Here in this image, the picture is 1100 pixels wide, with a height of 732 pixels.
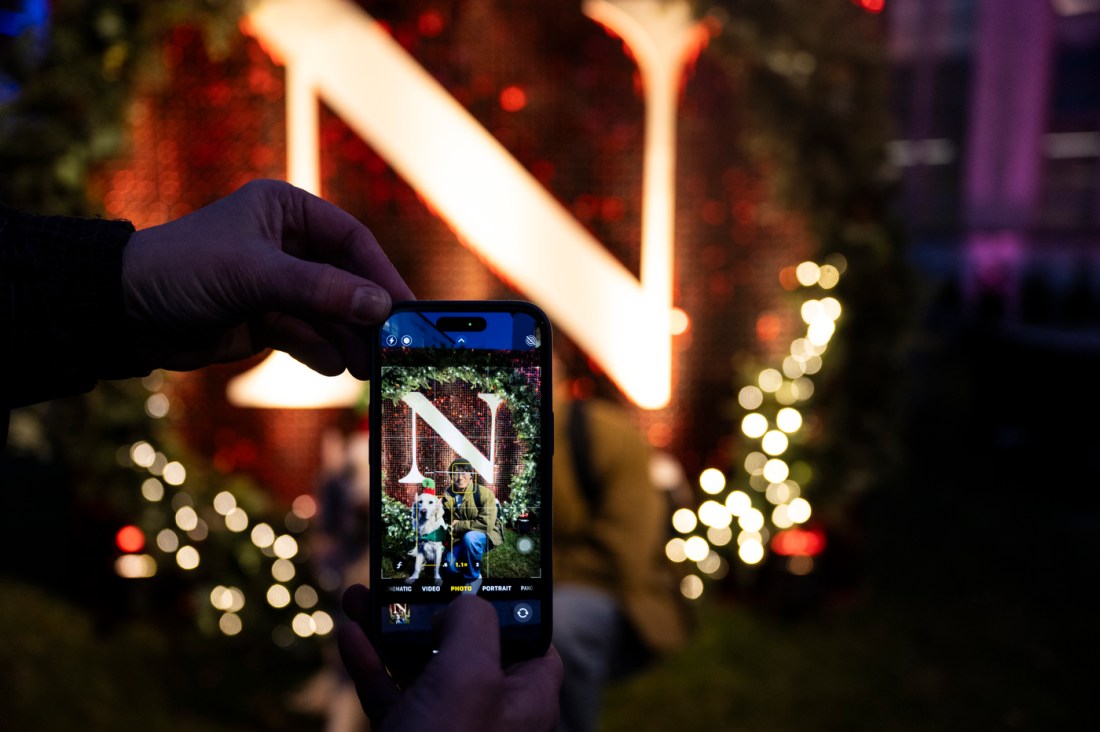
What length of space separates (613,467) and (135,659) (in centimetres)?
246

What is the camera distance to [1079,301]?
795 centimetres

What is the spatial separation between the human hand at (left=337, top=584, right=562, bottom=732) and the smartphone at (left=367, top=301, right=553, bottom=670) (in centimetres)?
6

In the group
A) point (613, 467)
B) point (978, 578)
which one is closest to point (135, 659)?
point (613, 467)

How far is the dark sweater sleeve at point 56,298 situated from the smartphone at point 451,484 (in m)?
0.39

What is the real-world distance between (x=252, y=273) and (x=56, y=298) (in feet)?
0.88

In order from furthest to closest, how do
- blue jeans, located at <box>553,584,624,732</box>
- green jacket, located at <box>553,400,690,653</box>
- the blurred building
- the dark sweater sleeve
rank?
the blurred building
green jacket, located at <box>553,400,690,653</box>
blue jeans, located at <box>553,584,624,732</box>
the dark sweater sleeve

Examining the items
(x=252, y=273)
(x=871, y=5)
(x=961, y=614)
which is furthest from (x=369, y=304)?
(x=961, y=614)

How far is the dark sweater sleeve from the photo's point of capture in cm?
107

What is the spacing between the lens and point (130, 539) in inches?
138

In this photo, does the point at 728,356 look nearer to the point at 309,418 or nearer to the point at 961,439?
the point at 309,418

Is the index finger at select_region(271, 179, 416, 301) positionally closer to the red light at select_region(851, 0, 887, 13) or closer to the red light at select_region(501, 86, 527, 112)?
the red light at select_region(501, 86, 527, 112)

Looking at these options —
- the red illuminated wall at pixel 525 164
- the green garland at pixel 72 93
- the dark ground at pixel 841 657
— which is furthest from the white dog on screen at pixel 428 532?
the red illuminated wall at pixel 525 164

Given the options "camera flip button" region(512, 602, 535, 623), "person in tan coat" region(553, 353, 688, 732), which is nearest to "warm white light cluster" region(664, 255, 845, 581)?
"person in tan coat" region(553, 353, 688, 732)

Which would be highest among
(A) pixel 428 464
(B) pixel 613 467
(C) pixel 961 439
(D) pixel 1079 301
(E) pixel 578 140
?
(E) pixel 578 140
